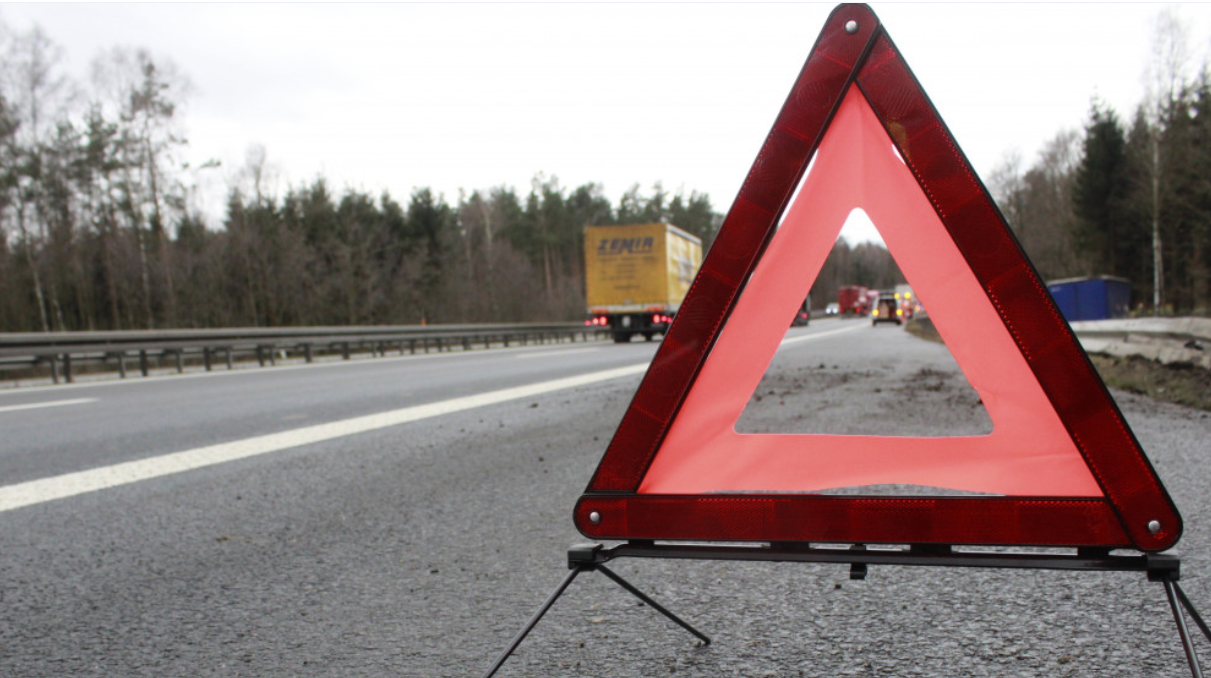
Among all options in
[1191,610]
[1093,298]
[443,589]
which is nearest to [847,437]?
[1191,610]

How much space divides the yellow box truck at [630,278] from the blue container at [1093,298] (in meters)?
13.7

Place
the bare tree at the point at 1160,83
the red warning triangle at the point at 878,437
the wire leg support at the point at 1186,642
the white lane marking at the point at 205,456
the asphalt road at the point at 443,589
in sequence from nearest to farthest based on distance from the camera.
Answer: the wire leg support at the point at 1186,642 → the red warning triangle at the point at 878,437 → the asphalt road at the point at 443,589 → the white lane marking at the point at 205,456 → the bare tree at the point at 1160,83

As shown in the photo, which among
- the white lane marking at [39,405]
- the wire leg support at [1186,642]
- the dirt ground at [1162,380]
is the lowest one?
the dirt ground at [1162,380]

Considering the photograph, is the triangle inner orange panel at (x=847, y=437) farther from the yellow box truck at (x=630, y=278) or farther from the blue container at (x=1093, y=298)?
the blue container at (x=1093, y=298)

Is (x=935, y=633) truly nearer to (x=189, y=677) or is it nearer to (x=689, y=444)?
(x=689, y=444)

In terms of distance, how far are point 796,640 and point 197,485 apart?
373 centimetres

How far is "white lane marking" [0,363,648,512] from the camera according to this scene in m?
4.66

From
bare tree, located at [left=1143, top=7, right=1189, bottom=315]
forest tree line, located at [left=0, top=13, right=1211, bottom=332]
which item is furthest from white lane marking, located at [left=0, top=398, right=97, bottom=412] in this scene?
bare tree, located at [left=1143, top=7, right=1189, bottom=315]

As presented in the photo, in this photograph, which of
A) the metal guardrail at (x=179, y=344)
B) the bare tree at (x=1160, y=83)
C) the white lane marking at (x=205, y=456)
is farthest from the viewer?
the bare tree at (x=1160, y=83)

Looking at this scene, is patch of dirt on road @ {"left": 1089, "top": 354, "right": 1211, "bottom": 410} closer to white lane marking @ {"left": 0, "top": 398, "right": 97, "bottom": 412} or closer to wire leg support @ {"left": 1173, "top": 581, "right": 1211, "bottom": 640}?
wire leg support @ {"left": 1173, "top": 581, "right": 1211, "bottom": 640}

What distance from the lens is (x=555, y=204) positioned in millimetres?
78062

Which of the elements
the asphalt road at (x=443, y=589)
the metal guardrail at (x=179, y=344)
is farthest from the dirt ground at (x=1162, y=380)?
the metal guardrail at (x=179, y=344)

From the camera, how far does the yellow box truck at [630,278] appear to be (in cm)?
3003

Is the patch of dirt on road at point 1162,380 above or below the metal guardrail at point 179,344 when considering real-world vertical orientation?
below
